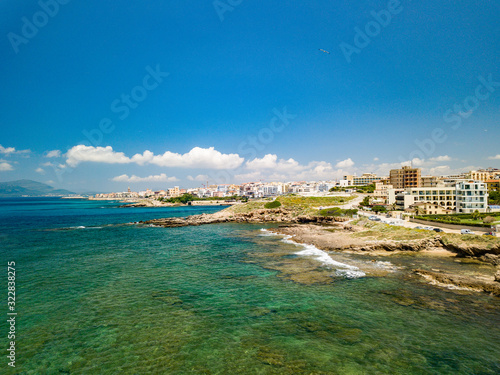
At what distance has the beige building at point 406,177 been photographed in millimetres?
122344

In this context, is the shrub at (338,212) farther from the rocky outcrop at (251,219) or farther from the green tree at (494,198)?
the green tree at (494,198)

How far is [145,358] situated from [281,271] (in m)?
15.4

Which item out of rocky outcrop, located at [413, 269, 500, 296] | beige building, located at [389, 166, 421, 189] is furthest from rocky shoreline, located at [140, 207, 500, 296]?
beige building, located at [389, 166, 421, 189]

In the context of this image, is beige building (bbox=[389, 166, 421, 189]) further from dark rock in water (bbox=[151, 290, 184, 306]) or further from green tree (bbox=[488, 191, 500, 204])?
dark rock in water (bbox=[151, 290, 184, 306])

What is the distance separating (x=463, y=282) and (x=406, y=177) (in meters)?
122

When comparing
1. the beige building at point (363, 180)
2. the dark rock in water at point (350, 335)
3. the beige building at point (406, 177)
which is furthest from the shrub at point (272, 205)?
the beige building at point (363, 180)

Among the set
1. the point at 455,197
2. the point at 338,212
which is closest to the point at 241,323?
the point at 338,212

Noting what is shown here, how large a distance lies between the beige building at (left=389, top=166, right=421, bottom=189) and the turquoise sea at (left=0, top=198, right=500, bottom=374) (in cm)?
11563

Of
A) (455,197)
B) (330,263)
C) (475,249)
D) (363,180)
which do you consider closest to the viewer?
(330,263)

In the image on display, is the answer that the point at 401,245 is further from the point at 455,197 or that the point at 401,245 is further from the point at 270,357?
the point at 455,197

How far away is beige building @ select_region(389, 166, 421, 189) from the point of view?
401 feet

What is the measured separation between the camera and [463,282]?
2052 cm

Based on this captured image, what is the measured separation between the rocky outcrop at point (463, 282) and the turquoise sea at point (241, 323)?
139 cm

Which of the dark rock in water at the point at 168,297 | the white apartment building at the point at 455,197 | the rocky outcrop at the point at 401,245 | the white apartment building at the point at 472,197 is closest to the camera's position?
the dark rock in water at the point at 168,297
